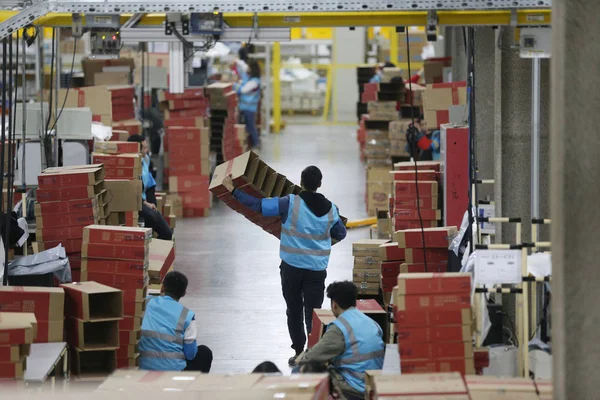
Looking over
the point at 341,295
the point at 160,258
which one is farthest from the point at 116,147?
the point at 341,295

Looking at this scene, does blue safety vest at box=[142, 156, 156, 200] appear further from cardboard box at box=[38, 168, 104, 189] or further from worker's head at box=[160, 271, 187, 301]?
worker's head at box=[160, 271, 187, 301]

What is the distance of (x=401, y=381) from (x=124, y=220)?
6.07 metres

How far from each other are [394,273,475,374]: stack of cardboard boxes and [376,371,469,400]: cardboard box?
34 centimetres

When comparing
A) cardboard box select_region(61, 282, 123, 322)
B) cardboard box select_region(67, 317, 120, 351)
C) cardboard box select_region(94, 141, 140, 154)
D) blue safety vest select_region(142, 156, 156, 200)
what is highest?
cardboard box select_region(94, 141, 140, 154)

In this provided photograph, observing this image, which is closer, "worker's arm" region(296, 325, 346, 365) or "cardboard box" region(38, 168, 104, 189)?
"worker's arm" region(296, 325, 346, 365)

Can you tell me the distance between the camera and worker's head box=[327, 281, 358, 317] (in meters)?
7.92

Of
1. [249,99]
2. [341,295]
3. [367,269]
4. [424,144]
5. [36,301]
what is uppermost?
[249,99]

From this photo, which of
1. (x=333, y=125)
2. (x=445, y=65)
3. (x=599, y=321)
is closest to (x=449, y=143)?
(x=599, y=321)

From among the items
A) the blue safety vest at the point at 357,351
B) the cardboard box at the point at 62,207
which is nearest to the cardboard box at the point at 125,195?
the cardboard box at the point at 62,207

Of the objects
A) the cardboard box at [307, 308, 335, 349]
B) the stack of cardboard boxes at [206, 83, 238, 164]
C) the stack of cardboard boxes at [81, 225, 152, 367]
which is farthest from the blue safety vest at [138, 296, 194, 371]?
the stack of cardboard boxes at [206, 83, 238, 164]

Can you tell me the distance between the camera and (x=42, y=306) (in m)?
8.50

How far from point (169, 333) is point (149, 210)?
5.53 meters

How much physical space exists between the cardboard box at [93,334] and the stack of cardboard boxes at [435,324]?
2495 mm

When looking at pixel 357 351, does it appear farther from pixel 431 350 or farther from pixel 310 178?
pixel 310 178
